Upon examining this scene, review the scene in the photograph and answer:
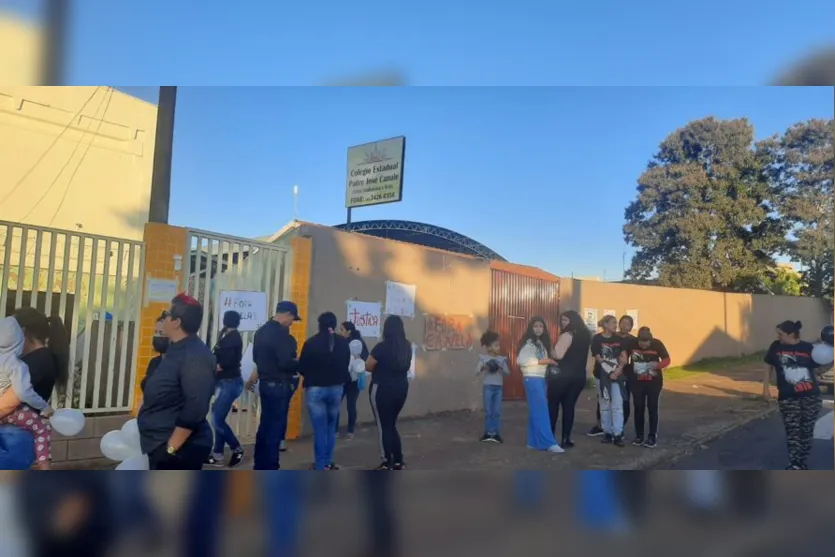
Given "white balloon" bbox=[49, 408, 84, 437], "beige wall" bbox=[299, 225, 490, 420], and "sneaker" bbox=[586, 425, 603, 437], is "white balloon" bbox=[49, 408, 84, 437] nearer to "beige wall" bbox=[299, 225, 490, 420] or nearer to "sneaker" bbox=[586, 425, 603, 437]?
"beige wall" bbox=[299, 225, 490, 420]

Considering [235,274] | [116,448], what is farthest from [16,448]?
[235,274]

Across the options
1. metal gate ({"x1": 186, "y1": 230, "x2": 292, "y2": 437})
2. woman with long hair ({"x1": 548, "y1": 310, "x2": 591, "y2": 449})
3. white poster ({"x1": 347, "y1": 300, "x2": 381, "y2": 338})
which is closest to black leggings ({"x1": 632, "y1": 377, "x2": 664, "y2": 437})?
woman with long hair ({"x1": 548, "y1": 310, "x2": 591, "y2": 449})

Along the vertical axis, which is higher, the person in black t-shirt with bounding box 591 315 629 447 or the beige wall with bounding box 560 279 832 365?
the beige wall with bounding box 560 279 832 365

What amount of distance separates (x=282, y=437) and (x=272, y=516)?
467 millimetres

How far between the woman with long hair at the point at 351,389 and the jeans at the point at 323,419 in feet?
0.24

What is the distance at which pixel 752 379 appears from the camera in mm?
3842

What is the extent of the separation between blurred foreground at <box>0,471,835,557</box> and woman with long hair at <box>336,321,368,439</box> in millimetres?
329

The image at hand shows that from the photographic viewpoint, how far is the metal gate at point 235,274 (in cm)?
338

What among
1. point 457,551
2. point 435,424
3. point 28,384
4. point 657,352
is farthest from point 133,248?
point 657,352

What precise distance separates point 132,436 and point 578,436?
104 inches

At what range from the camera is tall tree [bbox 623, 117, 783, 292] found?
3447mm

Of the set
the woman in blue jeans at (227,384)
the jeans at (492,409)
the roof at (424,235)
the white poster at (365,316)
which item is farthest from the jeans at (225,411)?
the jeans at (492,409)

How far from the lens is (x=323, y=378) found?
370cm

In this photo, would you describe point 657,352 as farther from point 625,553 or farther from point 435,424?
point 435,424
